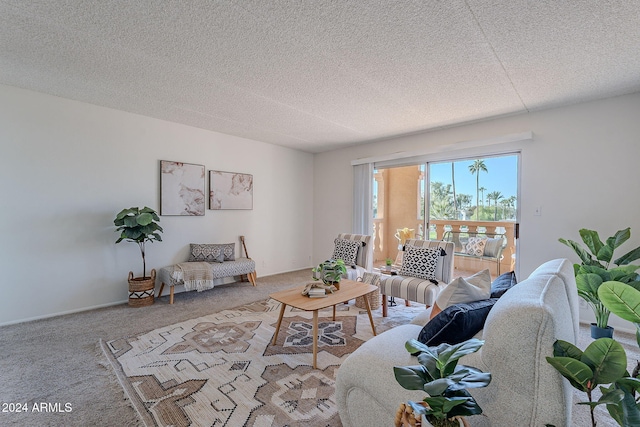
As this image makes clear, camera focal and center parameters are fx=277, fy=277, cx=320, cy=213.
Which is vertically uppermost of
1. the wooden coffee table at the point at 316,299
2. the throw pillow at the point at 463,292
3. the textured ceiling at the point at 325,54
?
the textured ceiling at the point at 325,54

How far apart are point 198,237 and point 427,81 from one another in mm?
3797

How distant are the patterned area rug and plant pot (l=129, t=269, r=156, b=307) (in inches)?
35.1

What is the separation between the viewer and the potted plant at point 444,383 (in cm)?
77

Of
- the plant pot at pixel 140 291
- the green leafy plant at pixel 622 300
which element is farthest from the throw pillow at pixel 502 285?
the plant pot at pixel 140 291

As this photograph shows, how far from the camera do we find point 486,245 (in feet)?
13.2

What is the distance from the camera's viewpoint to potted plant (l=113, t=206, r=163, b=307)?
331 cm

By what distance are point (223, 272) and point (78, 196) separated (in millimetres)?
1976

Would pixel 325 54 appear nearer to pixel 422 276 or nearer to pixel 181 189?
pixel 422 276

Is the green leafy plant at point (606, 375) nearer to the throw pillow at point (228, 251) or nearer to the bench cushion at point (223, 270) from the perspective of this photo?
the bench cushion at point (223, 270)

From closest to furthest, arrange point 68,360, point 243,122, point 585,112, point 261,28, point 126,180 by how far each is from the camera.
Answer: point 261,28, point 68,360, point 585,112, point 126,180, point 243,122

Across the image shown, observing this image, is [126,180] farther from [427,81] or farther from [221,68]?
[427,81]

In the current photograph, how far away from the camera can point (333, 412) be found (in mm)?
1686

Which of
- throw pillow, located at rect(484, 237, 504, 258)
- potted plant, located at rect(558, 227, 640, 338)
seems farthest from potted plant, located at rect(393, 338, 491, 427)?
throw pillow, located at rect(484, 237, 504, 258)

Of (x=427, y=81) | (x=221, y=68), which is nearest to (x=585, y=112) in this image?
(x=427, y=81)
